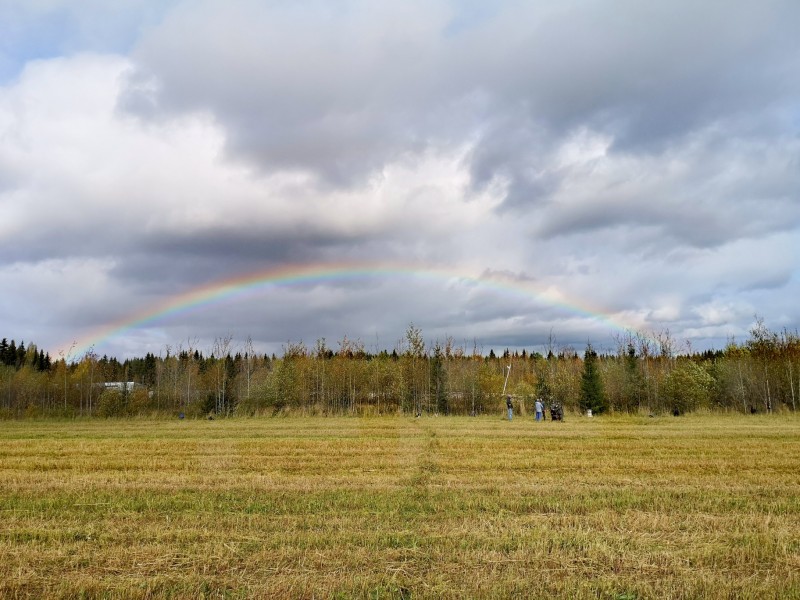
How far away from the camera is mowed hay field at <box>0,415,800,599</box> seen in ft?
22.7

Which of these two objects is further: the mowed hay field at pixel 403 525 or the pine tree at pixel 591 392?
the pine tree at pixel 591 392

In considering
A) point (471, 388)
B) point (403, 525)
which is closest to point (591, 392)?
point (471, 388)

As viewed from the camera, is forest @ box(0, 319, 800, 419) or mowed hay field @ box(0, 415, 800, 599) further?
forest @ box(0, 319, 800, 419)

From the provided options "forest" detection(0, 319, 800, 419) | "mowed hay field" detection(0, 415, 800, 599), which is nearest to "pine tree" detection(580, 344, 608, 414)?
"forest" detection(0, 319, 800, 419)

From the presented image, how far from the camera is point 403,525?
9.60 meters

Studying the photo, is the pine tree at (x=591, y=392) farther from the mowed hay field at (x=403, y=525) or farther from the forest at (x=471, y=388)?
the mowed hay field at (x=403, y=525)

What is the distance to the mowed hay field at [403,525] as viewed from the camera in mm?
6930

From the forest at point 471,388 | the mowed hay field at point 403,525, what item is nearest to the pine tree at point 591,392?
the forest at point 471,388

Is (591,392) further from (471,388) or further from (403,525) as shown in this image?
(403,525)

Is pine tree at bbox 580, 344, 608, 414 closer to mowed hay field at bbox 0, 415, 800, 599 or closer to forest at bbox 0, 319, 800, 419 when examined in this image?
forest at bbox 0, 319, 800, 419

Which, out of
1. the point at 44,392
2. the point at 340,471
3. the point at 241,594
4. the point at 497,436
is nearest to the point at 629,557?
the point at 241,594

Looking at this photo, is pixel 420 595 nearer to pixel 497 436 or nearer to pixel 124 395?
pixel 497 436

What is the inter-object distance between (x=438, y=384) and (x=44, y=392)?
8197cm

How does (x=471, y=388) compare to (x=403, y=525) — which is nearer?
(x=403, y=525)
